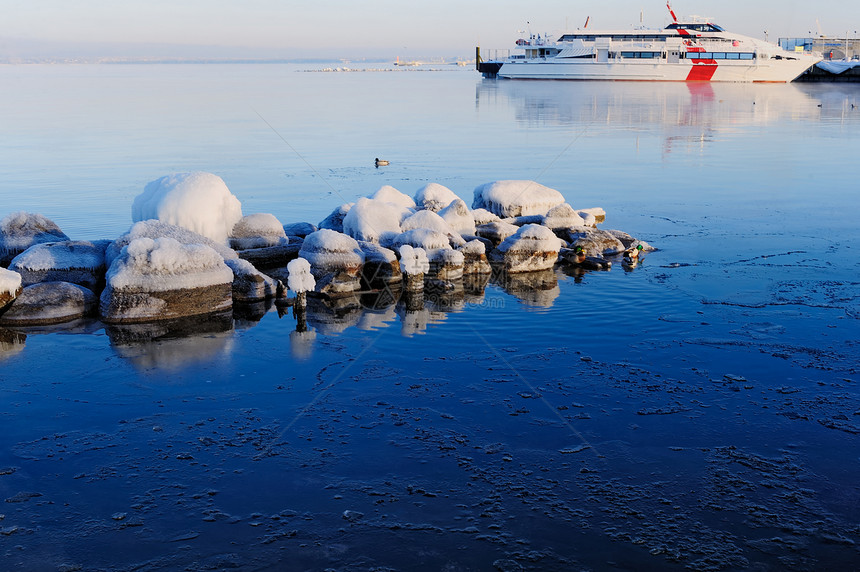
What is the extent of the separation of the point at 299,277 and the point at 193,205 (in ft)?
14.7

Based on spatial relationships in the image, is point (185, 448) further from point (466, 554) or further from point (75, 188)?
point (75, 188)

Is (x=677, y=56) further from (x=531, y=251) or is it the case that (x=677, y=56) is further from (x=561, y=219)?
(x=531, y=251)

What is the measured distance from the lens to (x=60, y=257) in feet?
56.4

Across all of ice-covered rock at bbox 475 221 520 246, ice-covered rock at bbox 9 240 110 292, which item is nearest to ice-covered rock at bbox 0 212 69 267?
ice-covered rock at bbox 9 240 110 292

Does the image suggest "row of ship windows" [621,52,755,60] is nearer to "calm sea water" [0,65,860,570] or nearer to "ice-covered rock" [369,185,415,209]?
"calm sea water" [0,65,860,570]

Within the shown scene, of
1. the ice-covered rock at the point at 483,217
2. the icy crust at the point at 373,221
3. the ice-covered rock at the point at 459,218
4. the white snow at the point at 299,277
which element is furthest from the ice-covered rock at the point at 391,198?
the white snow at the point at 299,277

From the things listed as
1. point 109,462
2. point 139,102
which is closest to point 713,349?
point 109,462

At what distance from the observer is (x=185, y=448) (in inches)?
415

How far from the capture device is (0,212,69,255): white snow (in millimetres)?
18922

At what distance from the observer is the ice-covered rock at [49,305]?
15703 millimetres

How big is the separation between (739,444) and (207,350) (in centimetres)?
860

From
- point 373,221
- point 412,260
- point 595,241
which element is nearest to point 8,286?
point 412,260

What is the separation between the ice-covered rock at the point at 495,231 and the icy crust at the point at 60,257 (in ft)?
30.2

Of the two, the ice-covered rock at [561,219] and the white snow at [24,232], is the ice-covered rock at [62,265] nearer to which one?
the white snow at [24,232]
